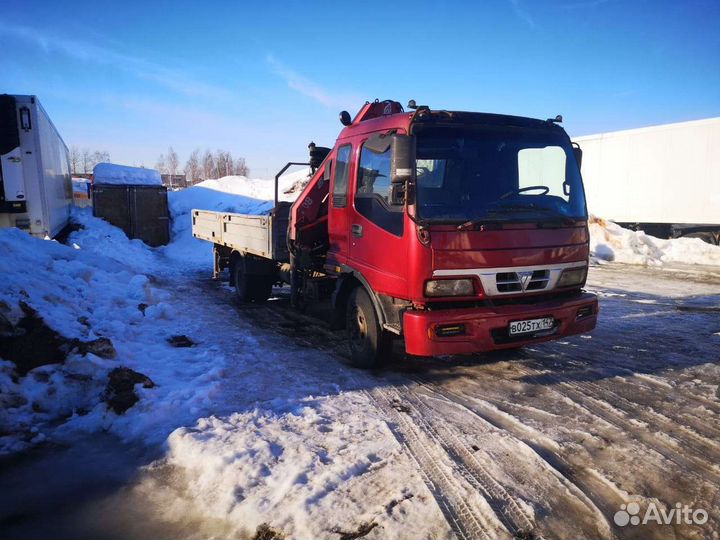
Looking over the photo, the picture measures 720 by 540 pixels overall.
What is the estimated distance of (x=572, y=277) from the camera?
5090 millimetres

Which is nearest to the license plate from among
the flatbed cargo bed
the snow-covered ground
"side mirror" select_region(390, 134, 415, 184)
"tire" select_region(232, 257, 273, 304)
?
the snow-covered ground

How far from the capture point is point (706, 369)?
5.36 metres

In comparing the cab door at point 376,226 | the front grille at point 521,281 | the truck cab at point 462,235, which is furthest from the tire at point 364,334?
the front grille at point 521,281

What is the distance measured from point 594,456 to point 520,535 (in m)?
1.21

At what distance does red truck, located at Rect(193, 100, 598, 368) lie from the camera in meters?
4.44

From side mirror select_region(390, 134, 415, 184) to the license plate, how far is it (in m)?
1.77

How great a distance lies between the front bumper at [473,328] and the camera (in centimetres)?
438

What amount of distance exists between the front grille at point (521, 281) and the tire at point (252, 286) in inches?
213

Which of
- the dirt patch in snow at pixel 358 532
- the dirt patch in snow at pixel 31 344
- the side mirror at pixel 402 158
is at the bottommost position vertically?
the dirt patch in snow at pixel 358 532

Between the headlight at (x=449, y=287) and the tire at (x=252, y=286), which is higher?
the headlight at (x=449, y=287)

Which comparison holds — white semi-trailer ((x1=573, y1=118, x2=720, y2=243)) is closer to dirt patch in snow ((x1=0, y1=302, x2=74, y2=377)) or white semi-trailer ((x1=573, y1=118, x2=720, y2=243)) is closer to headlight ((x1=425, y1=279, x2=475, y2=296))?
headlight ((x1=425, y1=279, x2=475, y2=296))

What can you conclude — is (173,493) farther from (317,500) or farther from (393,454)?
(393,454)

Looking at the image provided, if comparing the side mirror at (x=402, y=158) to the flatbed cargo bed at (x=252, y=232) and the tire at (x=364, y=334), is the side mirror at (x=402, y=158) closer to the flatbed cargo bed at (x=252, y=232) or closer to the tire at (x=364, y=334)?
the tire at (x=364, y=334)

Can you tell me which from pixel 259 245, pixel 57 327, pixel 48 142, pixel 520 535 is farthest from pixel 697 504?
pixel 48 142
